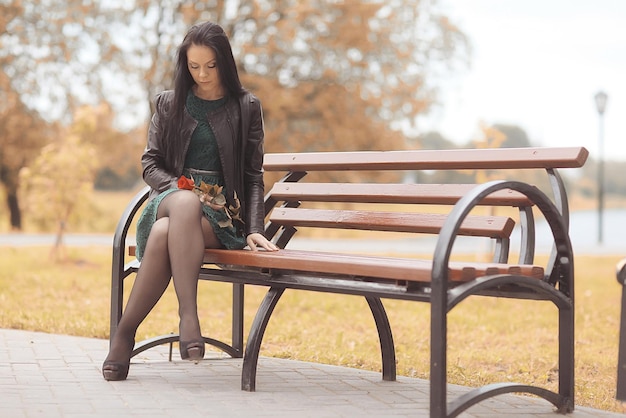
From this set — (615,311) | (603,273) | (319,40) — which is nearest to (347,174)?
(319,40)

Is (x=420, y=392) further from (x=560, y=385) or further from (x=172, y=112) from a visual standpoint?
(x=172, y=112)

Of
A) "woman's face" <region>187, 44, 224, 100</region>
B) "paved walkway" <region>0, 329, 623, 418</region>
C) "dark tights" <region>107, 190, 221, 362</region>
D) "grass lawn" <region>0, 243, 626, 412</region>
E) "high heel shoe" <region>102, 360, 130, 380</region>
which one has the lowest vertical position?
"grass lawn" <region>0, 243, 626, 412</region>

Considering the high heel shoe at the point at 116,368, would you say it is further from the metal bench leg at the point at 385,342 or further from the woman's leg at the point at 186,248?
the metal bench leg at the point at 385,342

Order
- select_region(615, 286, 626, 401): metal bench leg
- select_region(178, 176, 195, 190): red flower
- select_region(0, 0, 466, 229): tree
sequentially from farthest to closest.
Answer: select_region(0, 0, 466, 229): tree → select_region(178, 176, 195, 190): red flower → select_region(615, 286, 626, 401): metal bench leg

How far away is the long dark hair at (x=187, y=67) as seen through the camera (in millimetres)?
4039

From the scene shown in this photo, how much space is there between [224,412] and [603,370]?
267cm

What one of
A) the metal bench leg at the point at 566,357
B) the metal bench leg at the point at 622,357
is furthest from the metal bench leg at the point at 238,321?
the metal bench leg at the point at 622,357

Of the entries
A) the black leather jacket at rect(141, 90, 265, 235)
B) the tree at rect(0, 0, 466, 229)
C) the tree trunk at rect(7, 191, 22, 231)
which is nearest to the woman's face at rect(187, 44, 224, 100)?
the black leather jacket at rect(141, 90, 265, 235)

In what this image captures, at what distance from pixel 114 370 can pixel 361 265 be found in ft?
4.44

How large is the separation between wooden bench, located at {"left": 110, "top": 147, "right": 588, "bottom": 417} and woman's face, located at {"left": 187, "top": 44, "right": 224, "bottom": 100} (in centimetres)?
69

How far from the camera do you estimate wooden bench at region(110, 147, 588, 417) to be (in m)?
3.15

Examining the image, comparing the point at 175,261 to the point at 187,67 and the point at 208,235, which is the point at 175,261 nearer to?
the point at 208,235

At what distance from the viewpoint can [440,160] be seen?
13.1 feet

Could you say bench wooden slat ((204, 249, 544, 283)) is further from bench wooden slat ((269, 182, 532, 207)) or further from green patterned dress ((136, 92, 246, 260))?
bench wooden slat ((269, 182, 532, 207))
